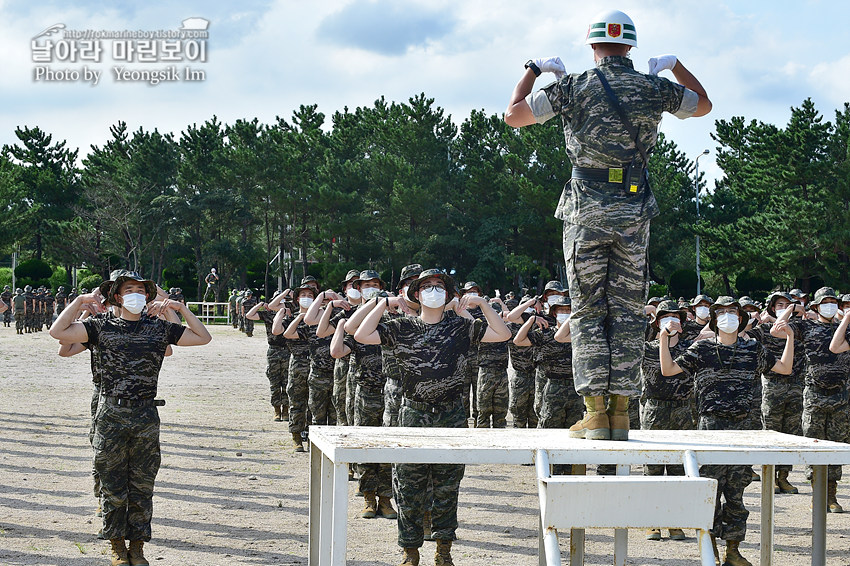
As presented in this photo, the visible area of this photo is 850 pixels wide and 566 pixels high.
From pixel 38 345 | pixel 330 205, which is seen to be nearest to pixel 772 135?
pixel 330 205

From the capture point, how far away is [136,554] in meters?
7.29

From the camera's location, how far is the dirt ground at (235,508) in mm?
8055

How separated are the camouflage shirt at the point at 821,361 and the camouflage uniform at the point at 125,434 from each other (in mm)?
7207

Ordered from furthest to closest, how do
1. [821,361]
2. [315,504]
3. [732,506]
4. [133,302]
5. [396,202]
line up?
1. [396,202]
2. [821,361]
3. [732,506]
4. [133,302]
5. [315,504]

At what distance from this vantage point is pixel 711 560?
4.47m

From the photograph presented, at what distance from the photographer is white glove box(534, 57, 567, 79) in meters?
5.16

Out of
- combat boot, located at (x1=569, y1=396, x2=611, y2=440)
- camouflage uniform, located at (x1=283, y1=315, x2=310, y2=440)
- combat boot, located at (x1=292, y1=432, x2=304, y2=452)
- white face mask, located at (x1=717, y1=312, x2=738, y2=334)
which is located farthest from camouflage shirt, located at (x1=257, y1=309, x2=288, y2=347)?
combat boot, located at (x1=569, y1=396, x2=611, y2=440)

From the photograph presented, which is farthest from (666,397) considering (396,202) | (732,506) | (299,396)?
(396,202)

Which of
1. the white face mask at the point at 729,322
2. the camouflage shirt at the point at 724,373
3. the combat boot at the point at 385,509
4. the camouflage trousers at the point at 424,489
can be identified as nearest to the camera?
the camouflage trousers at the point at 424,489

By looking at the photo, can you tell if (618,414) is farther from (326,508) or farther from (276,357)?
(276,357)

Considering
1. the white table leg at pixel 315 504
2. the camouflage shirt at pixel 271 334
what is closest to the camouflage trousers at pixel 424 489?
the white table leg at pixel 315 504

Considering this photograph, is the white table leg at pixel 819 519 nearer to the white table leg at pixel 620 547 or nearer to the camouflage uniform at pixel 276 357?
the white table leg at pixel 620 547

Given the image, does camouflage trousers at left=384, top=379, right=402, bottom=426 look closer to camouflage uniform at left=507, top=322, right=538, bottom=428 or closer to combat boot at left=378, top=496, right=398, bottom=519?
combat boot at left=378, top=496, right=398, bottom=519

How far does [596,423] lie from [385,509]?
15.7ft
